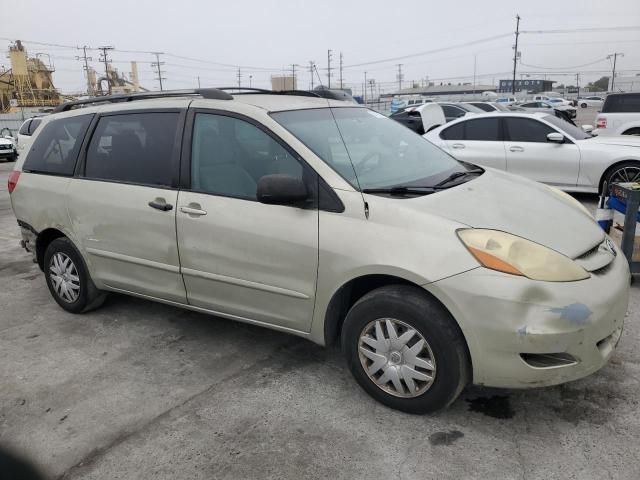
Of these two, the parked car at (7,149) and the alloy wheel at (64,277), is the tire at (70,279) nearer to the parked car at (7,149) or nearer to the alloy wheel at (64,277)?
the alloy wheel at (64,277)

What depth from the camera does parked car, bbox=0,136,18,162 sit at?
20.4 m

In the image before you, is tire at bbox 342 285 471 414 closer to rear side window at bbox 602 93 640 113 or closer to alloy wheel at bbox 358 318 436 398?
alloy wheel at bbox 358 318 436 398

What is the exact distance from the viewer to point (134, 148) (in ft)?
12.7

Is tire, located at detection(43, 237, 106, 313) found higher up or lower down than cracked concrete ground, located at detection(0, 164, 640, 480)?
higher up

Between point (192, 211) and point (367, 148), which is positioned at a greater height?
point (367, 148)

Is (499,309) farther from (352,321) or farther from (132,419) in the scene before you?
(132,419)

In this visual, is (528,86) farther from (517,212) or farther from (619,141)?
(517,212)

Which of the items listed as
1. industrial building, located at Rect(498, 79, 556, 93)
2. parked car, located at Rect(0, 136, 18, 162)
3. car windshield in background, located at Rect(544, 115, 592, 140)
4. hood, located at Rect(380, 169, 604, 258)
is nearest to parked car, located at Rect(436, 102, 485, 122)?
car windshield in background, located at Rect(544, 115, 592, 140)

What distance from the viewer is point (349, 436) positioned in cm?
274

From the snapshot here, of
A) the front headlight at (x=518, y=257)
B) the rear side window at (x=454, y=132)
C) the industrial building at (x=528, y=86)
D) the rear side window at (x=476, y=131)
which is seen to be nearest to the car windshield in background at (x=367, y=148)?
the front headlight at (x=518, y=257)

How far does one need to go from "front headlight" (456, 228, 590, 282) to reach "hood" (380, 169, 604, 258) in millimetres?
62

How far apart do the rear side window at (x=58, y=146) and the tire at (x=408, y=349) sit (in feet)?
8.95

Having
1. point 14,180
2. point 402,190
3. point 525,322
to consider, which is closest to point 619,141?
point 402,190

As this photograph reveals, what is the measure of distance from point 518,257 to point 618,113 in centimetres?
1149
